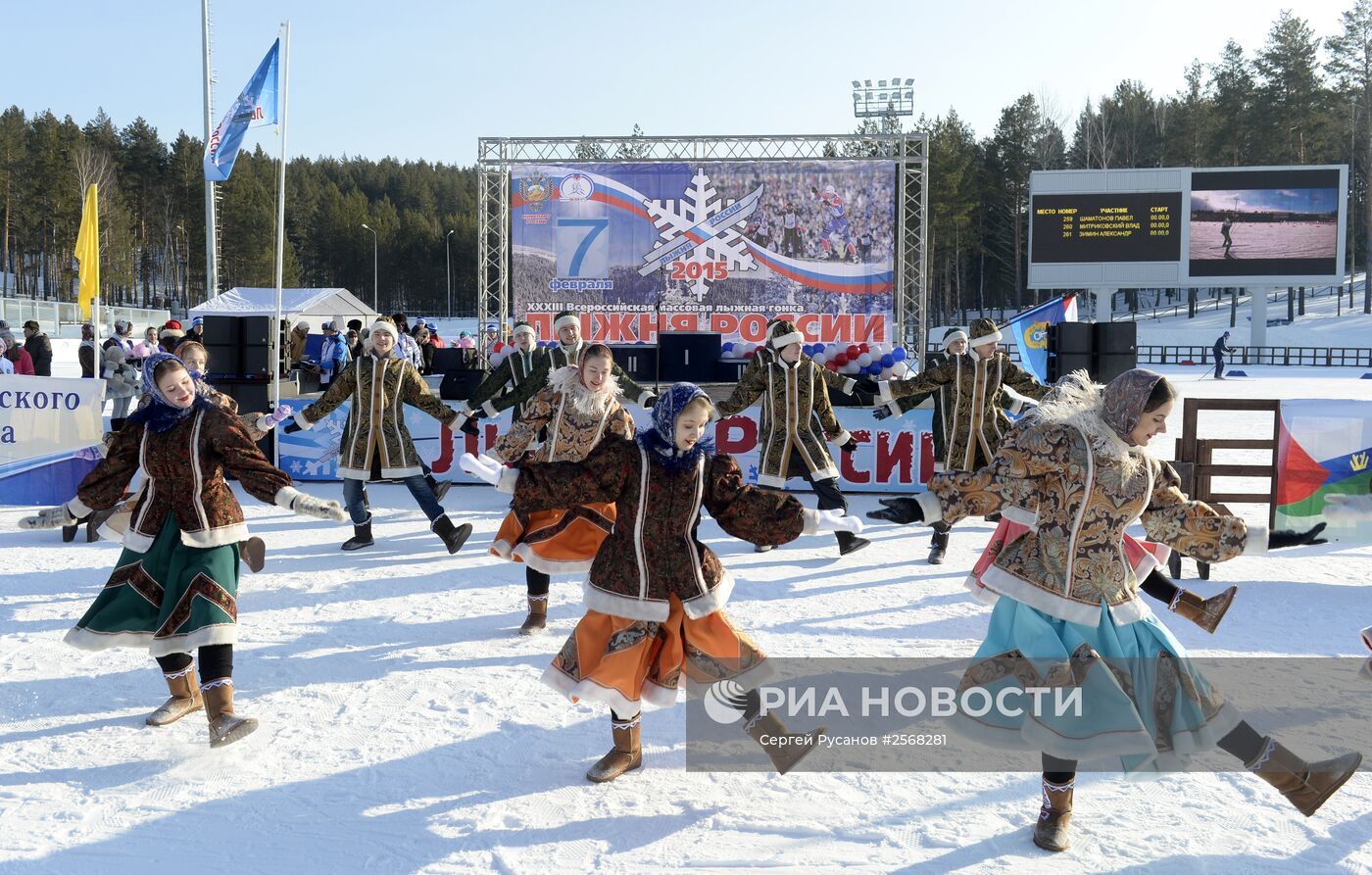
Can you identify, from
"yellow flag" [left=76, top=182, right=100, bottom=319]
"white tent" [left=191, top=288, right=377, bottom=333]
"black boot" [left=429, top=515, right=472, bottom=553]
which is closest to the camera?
"black boot" [left=429, top=515, right=472, bottom=553]

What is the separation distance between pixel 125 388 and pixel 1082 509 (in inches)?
511

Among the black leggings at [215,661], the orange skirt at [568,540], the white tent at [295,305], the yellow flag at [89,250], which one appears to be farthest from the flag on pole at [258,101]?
the white tent at [295,305]

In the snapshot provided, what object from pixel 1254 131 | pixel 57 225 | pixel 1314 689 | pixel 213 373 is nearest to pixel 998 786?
pixel 1314 689

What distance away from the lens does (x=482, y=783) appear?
3771 mm

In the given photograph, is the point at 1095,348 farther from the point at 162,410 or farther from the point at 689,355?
the point at 162,410

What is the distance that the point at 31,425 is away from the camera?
9281 mm

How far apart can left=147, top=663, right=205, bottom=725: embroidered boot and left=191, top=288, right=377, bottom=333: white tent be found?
67.6 feet

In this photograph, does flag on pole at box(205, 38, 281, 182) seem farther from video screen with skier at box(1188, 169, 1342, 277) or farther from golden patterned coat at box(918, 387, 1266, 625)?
video screen with skier at box(1188, 169, 1342, 277)

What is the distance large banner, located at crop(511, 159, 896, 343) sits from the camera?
59.3 ft

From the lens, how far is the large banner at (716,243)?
18.1m

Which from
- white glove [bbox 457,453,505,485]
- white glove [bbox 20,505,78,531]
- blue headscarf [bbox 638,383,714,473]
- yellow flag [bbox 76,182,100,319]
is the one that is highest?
yellow flag [bbox 76,182,100,319]

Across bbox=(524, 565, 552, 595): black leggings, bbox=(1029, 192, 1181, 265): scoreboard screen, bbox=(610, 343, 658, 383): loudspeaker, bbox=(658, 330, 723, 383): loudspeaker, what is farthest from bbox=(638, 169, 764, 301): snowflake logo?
bbox=(1029, 192, 1181, 265): scoreboard screen

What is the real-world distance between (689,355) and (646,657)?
11742 mm

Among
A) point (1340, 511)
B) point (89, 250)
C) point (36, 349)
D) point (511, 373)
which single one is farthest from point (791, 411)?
point (36, 349)
